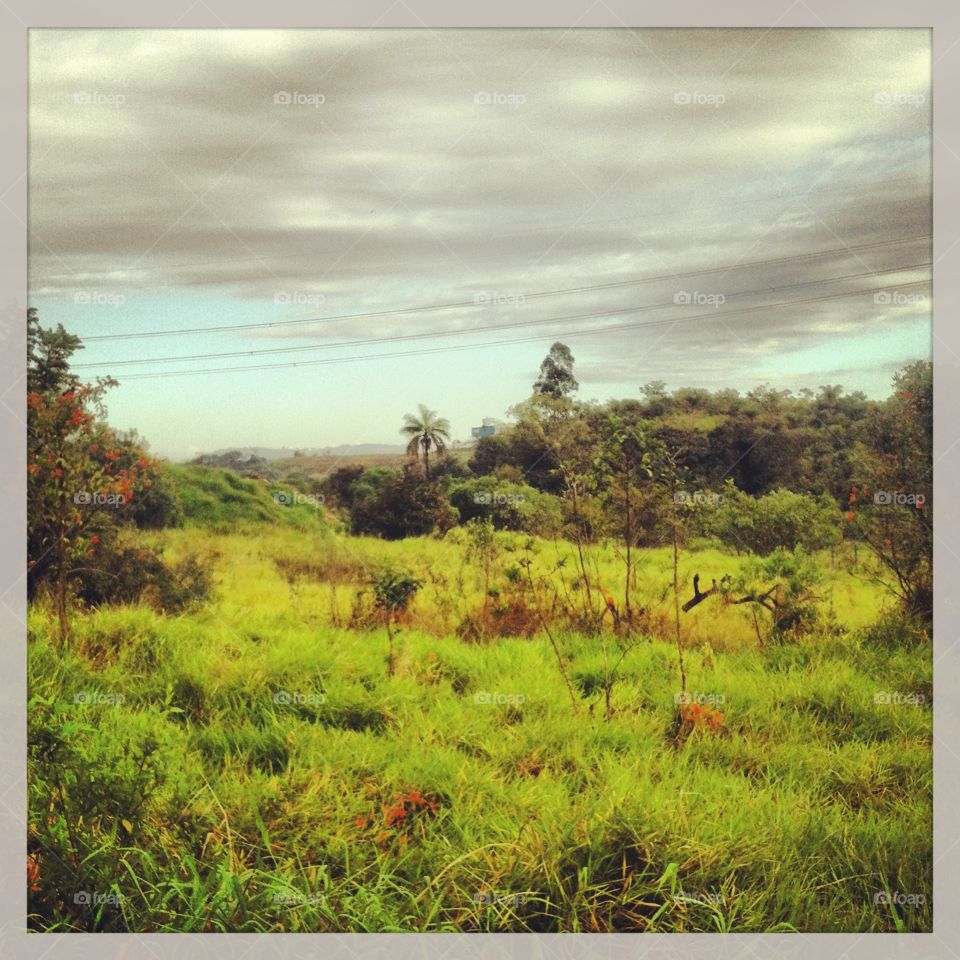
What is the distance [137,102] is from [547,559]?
144 inches

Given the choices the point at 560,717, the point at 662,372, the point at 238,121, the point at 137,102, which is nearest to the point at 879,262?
the point at 662,372

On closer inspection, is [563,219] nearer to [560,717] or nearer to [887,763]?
[560,717]

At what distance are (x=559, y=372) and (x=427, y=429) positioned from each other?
2.90 feet

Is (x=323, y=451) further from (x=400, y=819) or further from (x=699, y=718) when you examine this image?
(x=699, y=718)

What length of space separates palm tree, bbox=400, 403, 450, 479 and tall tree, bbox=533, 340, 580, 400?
26.7 inches

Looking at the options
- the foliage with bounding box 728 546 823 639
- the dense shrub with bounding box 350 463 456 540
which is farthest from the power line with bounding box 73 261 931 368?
the foliage with bounding box 728 546 823 639

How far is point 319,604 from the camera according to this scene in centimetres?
528

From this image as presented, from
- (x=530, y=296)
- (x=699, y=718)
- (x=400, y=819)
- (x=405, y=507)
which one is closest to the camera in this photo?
(x=400, y=819)

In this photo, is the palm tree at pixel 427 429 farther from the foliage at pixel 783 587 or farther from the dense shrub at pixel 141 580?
the foliage at pixel 783 587

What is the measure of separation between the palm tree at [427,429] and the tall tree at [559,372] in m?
0.68

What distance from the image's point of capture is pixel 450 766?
184 inches

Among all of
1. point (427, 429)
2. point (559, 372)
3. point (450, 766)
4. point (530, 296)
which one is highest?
point (530, 296)

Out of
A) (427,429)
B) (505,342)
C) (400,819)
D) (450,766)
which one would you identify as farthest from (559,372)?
(400,819)

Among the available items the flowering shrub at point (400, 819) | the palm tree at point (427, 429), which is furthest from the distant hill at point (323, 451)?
the flowering shrub at point (400, 819)
